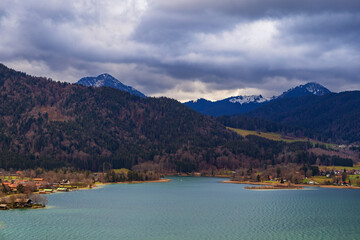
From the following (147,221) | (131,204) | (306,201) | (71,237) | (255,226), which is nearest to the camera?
(71,237)

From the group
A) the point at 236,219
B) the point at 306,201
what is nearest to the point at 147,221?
the point at 236,219

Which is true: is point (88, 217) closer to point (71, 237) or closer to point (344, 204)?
point (71, 237)

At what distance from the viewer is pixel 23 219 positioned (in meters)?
128

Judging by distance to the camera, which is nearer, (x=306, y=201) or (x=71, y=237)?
(x=71, y=237)

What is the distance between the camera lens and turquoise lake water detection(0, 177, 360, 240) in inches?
4304

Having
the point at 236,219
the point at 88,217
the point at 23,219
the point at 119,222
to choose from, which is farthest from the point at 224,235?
the point at 23,219

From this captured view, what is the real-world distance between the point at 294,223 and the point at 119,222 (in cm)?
5399

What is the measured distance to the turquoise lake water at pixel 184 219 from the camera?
109 metres

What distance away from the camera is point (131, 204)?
174250 millimetres

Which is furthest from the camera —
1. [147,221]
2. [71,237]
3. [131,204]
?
[131,204]

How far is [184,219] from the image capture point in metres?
135

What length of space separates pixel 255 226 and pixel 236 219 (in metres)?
13.7

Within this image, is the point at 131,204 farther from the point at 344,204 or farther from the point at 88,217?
the point at 344,204

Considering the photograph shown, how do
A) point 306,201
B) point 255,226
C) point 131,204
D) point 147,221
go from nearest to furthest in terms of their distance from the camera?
1. point 255,226
2. point 147,221
3. point 131,204
4. point 306,201
